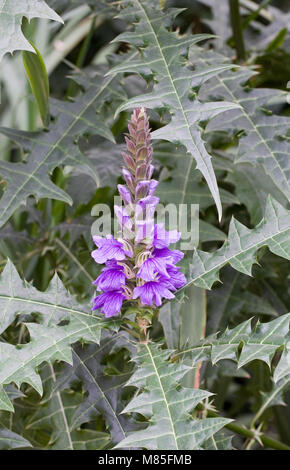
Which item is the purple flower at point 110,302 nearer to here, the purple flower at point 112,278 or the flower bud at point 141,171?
the purple flower at point 112,278

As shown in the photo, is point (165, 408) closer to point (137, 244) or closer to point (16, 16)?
point (137, 244)

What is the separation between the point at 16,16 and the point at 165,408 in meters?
0.54

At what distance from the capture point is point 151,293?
766 millimetres

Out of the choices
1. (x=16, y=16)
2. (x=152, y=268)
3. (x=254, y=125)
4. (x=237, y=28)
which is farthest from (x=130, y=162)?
(x=237, y=28)

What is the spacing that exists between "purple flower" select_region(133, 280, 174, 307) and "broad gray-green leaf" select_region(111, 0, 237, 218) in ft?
0.39

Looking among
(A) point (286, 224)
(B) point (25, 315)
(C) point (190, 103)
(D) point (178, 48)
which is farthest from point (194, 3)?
(B) point (25, 315)

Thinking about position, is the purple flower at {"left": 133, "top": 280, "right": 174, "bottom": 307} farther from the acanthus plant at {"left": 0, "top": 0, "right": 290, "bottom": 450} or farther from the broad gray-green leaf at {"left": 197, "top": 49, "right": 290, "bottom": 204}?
the broad gray-green leaf at {"left": 197, "top": 49, "right": 290, "bottom": 204}

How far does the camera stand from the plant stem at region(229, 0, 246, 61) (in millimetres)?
1303

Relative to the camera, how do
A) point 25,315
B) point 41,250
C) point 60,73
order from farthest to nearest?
point 60,73 → point 41,250 → point 25,315

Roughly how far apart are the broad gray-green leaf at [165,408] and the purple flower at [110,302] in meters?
0.07

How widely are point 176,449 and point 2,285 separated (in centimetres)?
32

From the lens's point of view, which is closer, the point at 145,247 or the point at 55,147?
the point at 145,247

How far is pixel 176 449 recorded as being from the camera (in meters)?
0.63

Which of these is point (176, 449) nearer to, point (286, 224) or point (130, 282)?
point (130, 282)
